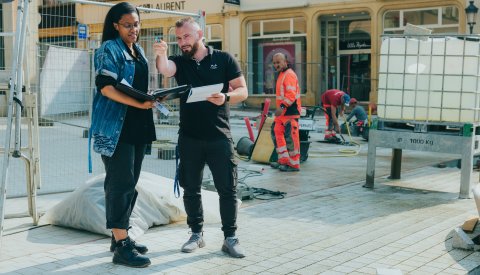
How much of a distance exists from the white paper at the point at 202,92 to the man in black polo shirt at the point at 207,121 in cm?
19

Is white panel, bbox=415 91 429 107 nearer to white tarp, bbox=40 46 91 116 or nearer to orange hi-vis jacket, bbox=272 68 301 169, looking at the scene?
orange hi-vis jacket, bbox=272 68 301 169

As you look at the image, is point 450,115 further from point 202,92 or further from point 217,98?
point 202,92

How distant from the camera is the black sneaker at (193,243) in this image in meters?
5.38

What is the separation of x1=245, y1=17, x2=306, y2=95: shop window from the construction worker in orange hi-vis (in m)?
16.5

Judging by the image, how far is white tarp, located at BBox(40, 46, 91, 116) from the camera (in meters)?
7.45

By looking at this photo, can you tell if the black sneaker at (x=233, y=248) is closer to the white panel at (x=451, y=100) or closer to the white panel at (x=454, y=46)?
the white panel at (x=451, y=100)

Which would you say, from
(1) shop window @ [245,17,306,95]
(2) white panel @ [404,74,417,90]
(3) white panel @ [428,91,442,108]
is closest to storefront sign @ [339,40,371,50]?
(1) shop window @ [245,17,306,95]

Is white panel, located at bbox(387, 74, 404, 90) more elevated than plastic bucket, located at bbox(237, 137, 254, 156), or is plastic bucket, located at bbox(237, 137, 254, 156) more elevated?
white panel, located at bbox(387, 74, 404, 90)

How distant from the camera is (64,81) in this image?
759 centimetres

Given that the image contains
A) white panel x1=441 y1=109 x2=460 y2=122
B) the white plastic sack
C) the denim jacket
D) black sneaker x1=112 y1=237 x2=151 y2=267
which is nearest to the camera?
the denim jacket

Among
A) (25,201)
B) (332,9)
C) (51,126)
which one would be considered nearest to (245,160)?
(51,126)

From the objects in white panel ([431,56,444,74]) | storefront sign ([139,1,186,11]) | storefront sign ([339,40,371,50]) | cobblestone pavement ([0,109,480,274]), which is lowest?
cobblestone pavement ([0,109,480,274])

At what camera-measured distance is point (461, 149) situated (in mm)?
7977

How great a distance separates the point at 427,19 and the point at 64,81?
19.1m
